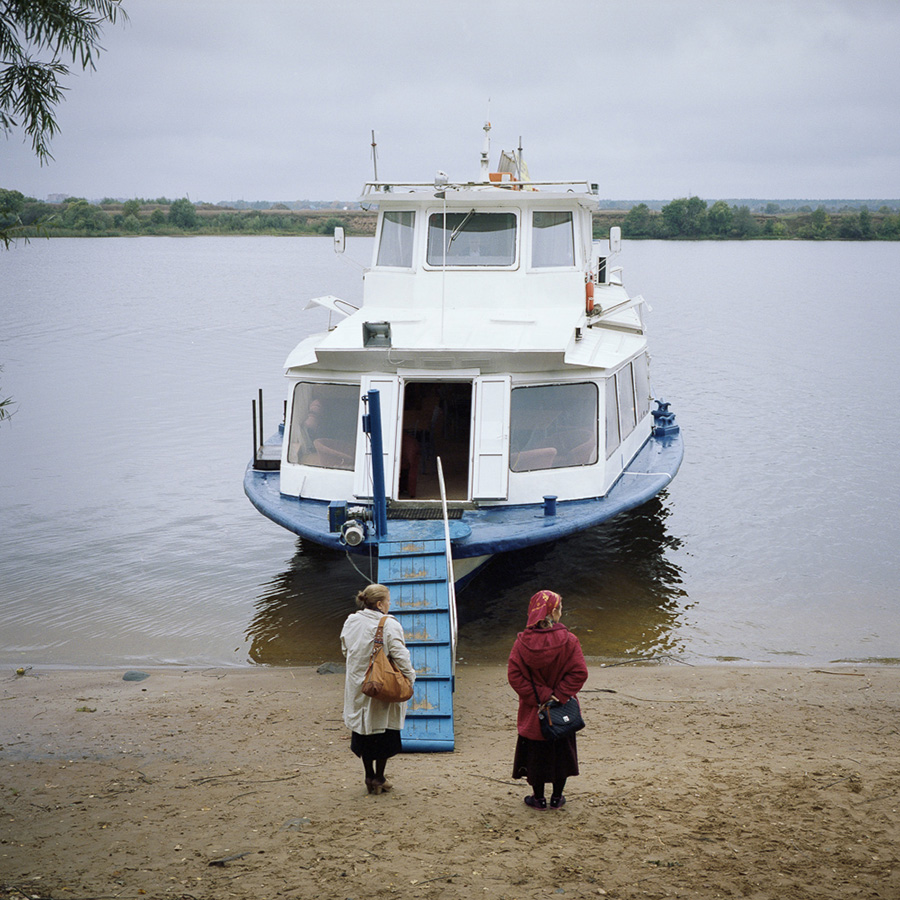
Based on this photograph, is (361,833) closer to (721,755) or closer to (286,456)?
(721,755)

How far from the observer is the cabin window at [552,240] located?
13.1m

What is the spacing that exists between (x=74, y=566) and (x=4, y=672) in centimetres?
357

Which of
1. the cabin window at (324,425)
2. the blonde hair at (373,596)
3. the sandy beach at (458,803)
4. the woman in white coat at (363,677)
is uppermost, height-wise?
the cabin window at (324,425)

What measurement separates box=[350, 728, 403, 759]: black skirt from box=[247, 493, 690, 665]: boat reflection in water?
14.3 ft

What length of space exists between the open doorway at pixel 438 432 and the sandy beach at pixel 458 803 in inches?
132

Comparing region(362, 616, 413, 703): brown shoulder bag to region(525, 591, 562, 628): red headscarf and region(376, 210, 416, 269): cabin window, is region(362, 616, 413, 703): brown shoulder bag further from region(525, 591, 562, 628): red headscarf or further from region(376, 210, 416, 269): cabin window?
region(376, 210, 416, 269): cabin window

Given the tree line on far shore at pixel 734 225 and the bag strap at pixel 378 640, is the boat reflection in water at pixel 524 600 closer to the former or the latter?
the bag strap at pixel 378 640

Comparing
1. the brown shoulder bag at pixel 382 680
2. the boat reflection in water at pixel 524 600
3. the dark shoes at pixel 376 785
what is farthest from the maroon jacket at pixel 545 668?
the boat reflection in water at pixel 524 600

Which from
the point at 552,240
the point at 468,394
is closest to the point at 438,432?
the point at 468,394

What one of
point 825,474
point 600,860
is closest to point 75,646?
point 600,860

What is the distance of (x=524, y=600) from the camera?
478 inches

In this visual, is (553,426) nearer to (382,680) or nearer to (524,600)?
(524,600)

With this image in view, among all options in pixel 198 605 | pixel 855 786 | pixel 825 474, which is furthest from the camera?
pixel 825 474

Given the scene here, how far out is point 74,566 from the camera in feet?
45.6
